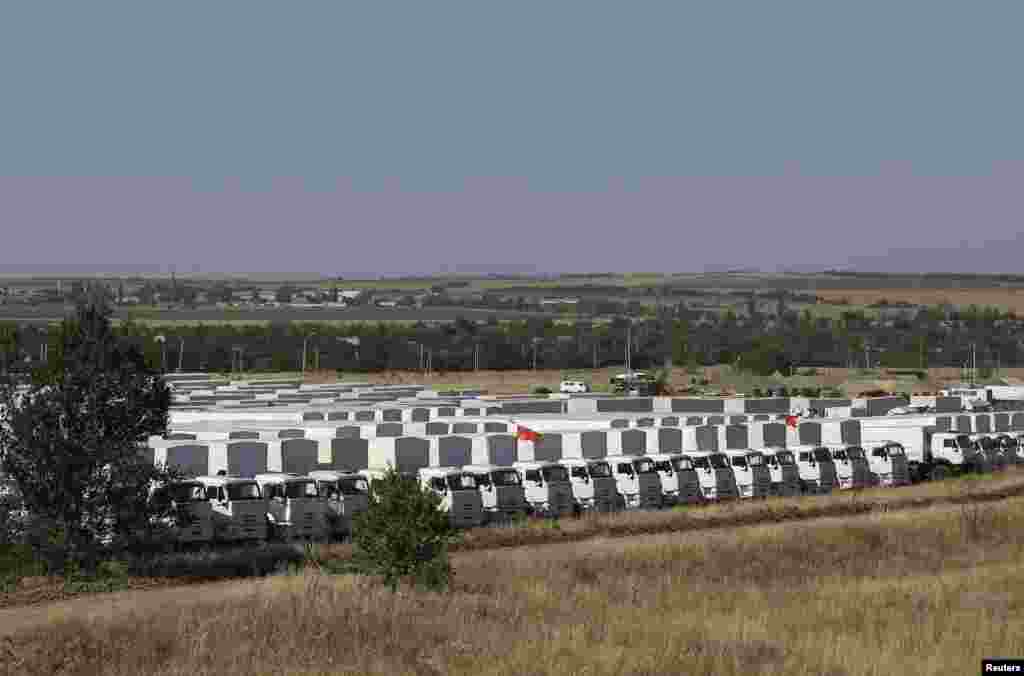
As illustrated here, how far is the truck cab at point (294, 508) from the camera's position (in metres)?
43.0

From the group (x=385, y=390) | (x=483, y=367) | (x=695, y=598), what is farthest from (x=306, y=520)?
(x=483, y=367)

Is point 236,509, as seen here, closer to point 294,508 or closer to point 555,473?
point 294,508

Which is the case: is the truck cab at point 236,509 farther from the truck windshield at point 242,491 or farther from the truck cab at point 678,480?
the truck cab at point 678,480

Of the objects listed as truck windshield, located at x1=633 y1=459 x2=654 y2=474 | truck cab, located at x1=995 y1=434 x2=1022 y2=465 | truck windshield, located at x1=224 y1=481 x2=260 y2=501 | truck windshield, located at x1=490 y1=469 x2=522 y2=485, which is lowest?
truck cab, located at x1=995 y1=434 x2=1022 y2=465

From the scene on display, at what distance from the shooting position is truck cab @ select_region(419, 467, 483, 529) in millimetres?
45147

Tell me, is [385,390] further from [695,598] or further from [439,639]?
[439,639]

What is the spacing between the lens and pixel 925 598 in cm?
3450

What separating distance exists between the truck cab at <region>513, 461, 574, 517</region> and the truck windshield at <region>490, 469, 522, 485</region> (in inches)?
15.0

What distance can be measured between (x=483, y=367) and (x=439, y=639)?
411ft

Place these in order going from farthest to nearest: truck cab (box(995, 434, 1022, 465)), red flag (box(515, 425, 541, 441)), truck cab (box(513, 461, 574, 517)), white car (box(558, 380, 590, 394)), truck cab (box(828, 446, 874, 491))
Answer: white car (box(558, 380, 590, 394)) → truck cab (box(995, 434, 1022, 465)) → truck cab (box(828, 446, 874, 491)) → red flag (box(515, 425, 541, 441)) → truck cab (box(513, 461, 574, 517))

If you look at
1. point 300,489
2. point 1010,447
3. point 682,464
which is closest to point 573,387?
point 1010,447

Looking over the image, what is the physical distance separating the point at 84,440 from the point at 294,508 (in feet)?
24.0

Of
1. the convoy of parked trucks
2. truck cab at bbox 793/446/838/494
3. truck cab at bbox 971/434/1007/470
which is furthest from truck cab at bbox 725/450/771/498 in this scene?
truck cab at bbox 971/434/1007/470

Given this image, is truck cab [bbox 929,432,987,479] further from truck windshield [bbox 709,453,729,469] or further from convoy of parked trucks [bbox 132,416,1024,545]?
truck windshield [bbox 709,453,729,469]
